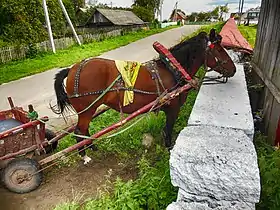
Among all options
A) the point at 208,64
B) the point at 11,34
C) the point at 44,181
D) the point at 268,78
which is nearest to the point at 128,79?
the point at 208,64

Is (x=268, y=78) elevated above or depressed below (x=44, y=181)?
above

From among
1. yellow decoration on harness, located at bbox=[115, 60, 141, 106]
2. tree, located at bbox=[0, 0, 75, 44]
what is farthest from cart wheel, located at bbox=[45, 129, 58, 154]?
tree, located at bbox=[0, 0, 75, 44]

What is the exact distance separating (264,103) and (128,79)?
7.59ft

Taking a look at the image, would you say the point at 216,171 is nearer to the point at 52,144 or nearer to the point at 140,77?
the point at 140,77

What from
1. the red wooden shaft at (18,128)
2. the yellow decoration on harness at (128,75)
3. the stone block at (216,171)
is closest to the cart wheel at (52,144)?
the red wooden shaft at (18,128)

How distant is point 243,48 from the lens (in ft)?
21.1

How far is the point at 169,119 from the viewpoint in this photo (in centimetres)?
444

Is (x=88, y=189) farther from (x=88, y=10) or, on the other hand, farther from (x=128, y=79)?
(x=88, y=10)

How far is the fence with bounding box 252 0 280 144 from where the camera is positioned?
3860 mm

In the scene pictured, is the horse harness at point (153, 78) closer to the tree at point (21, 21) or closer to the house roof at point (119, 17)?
the tree at point (21, 21)

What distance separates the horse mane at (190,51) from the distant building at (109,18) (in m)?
34.6

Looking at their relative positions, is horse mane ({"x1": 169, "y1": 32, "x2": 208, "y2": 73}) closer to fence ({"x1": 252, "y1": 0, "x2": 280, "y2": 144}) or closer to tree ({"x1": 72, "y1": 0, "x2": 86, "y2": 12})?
fence ({"x1": 252, "y1": 0, "x2": 280, "y2": 144})

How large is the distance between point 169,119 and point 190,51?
43.1 inches

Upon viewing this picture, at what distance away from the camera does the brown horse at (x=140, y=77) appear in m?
4.15
